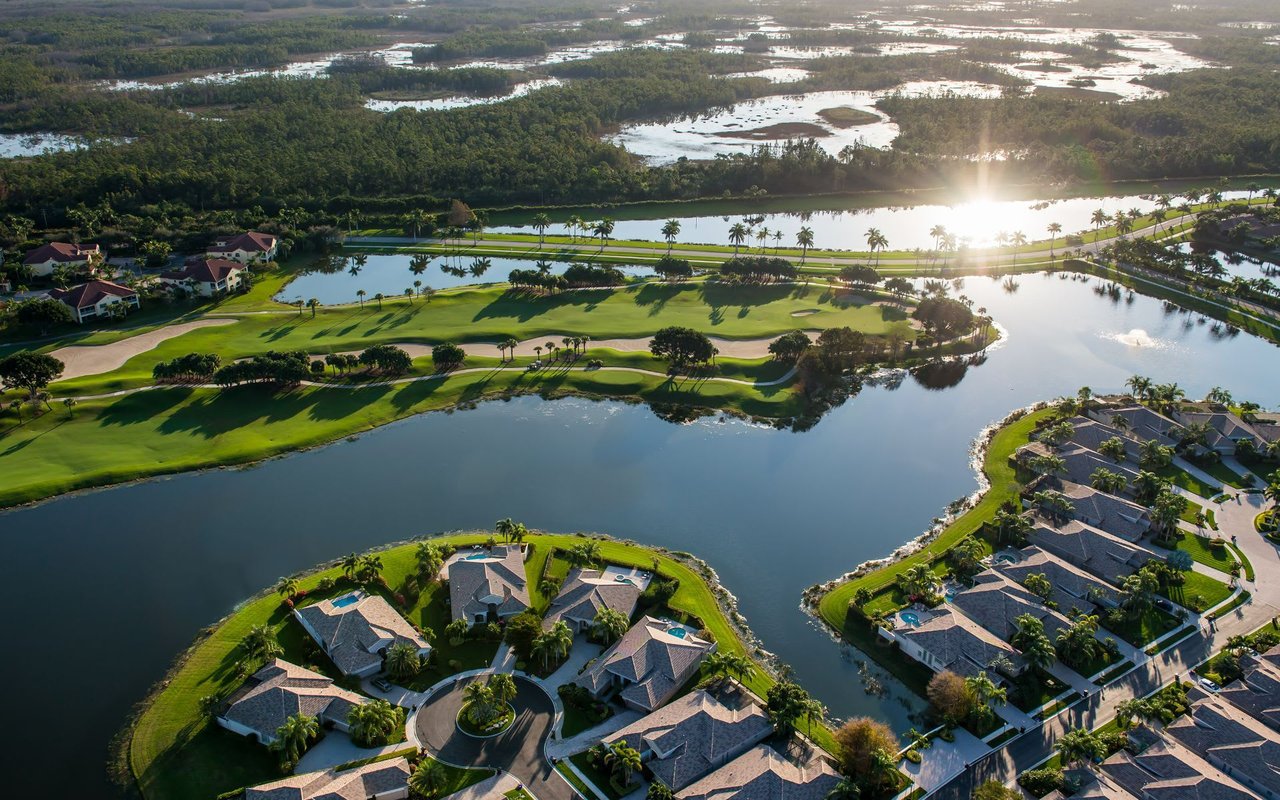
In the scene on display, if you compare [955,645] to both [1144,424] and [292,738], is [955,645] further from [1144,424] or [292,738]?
[1144,424]

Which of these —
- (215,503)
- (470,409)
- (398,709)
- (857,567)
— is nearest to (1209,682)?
(857,567)

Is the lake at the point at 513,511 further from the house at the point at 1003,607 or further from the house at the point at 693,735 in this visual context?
the house at the point at 1003,607

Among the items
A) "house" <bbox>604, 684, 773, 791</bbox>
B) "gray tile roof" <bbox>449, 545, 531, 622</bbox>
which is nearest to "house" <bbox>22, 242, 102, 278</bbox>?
"gray tile roof" <bbox>449, 545, 531, 622</bbox>

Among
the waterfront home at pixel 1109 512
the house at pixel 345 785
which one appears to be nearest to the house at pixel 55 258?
the house at pixel 345 785

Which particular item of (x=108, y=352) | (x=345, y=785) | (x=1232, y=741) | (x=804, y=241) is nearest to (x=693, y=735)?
(x=345, y=785)

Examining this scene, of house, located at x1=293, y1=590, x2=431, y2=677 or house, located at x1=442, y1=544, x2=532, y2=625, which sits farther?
house, located at x1=442, y1=544, x2=532, y2=625

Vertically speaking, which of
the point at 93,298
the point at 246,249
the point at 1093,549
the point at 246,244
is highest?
the point at 93,298

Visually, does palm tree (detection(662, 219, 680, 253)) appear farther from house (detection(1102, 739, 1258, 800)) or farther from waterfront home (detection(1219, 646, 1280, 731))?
house (detection(1102, 739, 1258, 800))
